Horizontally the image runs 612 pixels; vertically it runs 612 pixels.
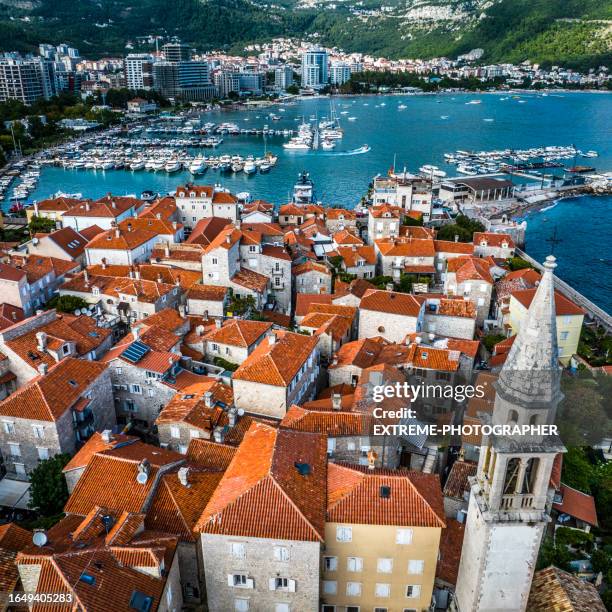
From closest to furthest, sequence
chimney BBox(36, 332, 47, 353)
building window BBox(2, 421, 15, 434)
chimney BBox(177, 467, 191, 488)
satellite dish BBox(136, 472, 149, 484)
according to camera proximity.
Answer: satellite dish BBox(136, 472, 149, 484), chimney BBox(177, 467, 191, 488), building window BBox(2, 421, 15, 434), chimney BBox(36, 332, 47, 353)

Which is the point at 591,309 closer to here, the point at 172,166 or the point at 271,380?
the point at 271,380

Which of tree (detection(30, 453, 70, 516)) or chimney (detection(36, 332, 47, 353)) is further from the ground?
chimney (detection(36, 332, 47, 353))

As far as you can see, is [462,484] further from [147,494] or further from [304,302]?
[304,302]

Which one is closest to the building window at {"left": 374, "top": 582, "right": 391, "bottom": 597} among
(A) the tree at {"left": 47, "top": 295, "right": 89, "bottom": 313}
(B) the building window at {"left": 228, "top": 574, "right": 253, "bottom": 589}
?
(B) the building window at {"left": 228, "top": 574, "right": 253, "bottom": 589}

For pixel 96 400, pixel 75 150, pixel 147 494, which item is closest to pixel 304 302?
pixel 96 400

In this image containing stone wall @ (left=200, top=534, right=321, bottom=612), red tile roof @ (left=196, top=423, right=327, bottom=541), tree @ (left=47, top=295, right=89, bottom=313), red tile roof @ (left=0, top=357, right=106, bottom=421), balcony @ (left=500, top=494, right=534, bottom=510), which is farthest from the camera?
tree @ (left=47, top=295, right=89, bottom=313)

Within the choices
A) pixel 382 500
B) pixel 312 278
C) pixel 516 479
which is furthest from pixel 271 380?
pixel 312 278

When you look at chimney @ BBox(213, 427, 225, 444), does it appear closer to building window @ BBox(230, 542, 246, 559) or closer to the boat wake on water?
building window @ BBox(230, 542, 246, 559)
